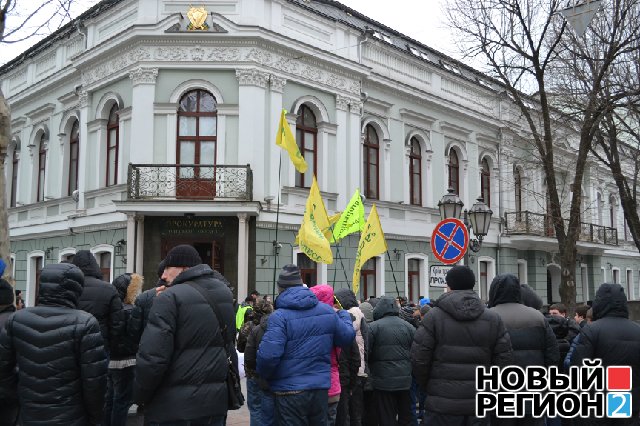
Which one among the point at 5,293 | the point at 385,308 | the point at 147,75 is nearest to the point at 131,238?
the point at 147,75

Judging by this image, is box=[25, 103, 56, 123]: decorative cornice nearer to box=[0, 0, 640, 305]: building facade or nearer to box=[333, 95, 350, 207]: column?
box=[0, 0, 640, 305]: building facade

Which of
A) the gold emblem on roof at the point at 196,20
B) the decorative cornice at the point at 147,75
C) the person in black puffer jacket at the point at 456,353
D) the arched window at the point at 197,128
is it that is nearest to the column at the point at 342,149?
the arched window at the point at 197,128

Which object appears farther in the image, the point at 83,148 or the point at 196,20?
the point at 83,148

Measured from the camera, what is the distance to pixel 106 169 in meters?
19.0

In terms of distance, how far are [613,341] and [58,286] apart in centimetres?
482

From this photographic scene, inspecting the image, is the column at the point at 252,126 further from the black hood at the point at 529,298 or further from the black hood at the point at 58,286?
the black hood at the point at 58,286

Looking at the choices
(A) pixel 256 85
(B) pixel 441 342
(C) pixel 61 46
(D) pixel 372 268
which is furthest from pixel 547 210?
(B) pixel 441 342

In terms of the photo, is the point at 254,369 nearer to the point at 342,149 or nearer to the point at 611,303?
the point at 611,303

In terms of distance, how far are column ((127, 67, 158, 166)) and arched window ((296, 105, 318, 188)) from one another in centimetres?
436

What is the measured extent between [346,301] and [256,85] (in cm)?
1115

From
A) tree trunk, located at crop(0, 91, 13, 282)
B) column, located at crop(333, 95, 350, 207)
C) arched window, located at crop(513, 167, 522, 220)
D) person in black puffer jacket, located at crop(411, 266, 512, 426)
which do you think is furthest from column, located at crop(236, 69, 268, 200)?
arched window, located at crop(513, 167, 522, 220)

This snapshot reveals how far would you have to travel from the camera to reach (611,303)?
5793 millimetres

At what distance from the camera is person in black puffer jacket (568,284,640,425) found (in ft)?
18.5

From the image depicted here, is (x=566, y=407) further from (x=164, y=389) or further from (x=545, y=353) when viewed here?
(x=164, y=389)
